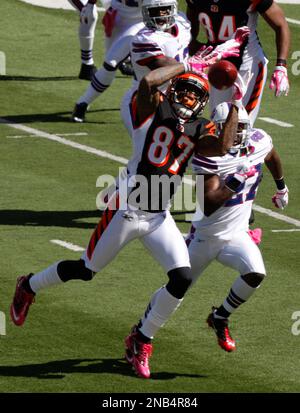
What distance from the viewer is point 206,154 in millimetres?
10273

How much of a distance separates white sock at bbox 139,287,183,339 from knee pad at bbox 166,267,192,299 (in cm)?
4

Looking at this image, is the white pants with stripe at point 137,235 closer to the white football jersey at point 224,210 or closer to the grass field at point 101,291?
the white football jersey at point 224,210

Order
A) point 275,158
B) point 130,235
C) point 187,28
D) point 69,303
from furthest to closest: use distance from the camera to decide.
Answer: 1. point 187,28
2. point 275,158
3. point 69,303
4. point 130,235

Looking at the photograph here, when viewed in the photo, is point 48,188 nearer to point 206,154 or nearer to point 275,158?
point 275,158

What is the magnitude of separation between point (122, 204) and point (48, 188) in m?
5.02

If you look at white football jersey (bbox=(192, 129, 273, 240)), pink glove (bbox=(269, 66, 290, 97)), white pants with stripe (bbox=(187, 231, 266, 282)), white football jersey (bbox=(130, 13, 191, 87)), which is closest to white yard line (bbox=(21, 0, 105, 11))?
white football jersey (bbox=(130, 13, 191, 87))

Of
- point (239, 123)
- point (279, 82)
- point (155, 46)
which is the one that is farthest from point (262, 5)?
point (239, 123)

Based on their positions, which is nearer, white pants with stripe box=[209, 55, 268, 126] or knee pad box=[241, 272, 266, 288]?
knee pad box=[241, 272, 266, 288]

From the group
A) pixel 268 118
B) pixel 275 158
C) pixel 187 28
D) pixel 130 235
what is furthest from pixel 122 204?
pixel 268 118

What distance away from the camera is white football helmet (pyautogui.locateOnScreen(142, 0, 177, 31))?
1248cm

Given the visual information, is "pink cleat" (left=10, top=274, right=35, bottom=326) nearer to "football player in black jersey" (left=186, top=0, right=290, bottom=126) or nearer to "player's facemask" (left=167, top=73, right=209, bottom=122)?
"player's facemask" (left=167, top=73, right=209, bottom=122)

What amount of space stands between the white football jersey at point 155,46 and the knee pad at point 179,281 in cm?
268

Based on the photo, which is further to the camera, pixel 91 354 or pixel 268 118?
pixel 268 118

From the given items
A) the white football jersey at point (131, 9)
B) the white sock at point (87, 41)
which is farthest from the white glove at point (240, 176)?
the white sock at point (87, 41)
